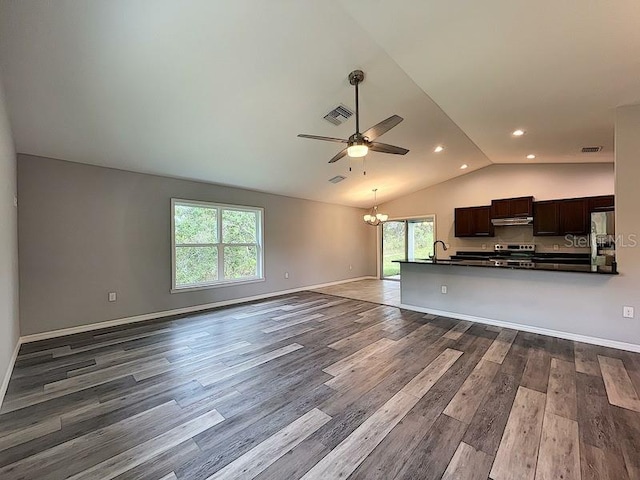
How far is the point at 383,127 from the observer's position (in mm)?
2742

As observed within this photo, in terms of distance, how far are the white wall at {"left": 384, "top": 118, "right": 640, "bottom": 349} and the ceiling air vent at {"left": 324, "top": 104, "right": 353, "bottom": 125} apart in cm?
286

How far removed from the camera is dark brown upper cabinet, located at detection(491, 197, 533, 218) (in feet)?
19.9

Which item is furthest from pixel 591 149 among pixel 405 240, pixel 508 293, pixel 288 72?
pixel 288 72

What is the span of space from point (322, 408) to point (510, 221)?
6.15m

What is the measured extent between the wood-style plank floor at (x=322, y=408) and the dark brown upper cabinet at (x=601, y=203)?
3411mm

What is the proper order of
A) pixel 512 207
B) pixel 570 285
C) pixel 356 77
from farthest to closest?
pixel 512 207, pixel 570 285, pixel 356 77

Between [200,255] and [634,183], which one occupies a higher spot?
[634,183]

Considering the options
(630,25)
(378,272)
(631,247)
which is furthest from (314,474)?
(378,272)

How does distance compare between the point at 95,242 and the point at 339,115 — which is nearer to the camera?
the point at 339,115

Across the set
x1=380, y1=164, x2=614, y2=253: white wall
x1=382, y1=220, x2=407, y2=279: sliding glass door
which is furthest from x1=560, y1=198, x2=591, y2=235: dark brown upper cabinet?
x1=382, y1=220, x2=407, y2=279: sliding glass door

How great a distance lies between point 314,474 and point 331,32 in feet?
10.7

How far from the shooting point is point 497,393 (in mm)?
2344

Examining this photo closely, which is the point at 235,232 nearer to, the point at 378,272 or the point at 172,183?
the point at 172,183

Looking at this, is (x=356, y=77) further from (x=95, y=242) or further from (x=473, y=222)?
(x=473, y=222)
